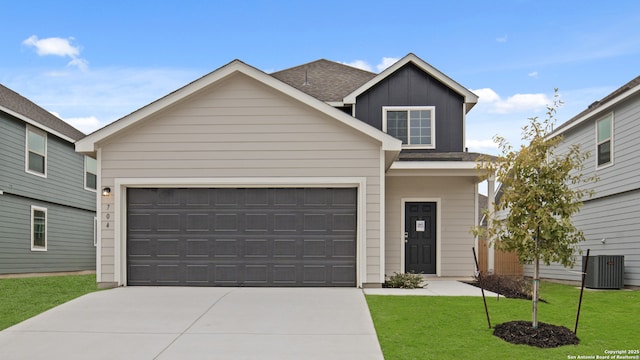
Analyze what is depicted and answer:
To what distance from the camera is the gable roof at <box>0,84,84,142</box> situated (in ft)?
55.0

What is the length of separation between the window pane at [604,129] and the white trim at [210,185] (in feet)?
25.8

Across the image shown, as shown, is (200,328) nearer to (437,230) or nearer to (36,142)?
(437,230)

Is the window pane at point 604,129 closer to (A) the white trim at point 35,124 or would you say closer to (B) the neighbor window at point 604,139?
(B) the neighbor window at point 604,139

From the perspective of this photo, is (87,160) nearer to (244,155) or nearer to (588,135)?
(244,155)

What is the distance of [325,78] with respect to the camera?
57.1 feet

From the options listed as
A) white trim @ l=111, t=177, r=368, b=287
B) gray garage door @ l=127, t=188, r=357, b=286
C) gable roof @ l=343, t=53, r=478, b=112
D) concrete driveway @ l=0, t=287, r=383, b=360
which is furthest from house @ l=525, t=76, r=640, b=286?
concrete driveway @ l=0, t=287, r=383, b=360

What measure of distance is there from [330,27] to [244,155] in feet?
31.5

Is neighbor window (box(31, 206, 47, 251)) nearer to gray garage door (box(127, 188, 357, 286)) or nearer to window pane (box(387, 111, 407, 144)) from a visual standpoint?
gray garage door (box(127, 188, 357, 286))

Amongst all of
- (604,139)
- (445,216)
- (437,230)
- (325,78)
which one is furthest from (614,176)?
(325,78)

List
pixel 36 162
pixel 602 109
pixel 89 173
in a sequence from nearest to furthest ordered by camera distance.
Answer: pixel 602 109 → pixel 36 162 → pixel 89 173

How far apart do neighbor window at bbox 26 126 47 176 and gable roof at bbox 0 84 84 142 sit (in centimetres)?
32

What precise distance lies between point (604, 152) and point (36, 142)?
17885 millimetres

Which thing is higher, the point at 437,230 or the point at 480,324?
the point at 437,230

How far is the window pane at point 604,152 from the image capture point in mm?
14633
